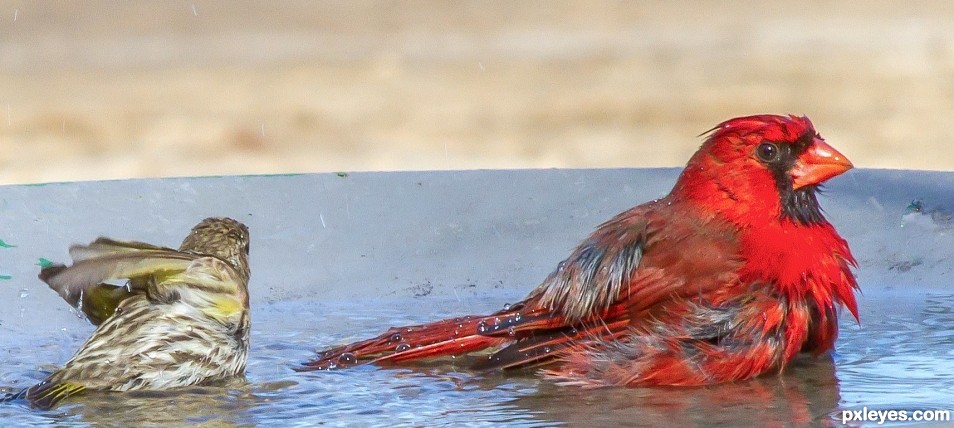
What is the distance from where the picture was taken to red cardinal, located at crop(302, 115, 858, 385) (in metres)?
4.31

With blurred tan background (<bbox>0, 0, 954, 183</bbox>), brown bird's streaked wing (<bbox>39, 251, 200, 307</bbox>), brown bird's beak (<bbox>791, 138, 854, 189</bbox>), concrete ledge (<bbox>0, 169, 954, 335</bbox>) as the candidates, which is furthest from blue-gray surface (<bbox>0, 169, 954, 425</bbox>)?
blurred tan background (<bbox>0, 0, 954, 183</bbox>)

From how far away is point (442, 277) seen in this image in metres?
5.39

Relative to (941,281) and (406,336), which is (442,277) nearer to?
(406,336)

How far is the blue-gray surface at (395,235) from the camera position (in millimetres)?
5082

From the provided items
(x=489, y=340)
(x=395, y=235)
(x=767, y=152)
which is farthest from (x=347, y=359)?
(x=767, y=152)

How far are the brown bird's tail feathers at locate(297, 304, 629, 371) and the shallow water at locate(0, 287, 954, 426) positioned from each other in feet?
0.16

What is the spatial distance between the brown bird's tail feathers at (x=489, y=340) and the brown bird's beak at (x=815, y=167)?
64 cm

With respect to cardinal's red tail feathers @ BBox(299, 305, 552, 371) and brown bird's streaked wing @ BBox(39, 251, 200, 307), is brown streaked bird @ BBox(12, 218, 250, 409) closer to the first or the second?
brown bird's streaked wing @ BBox(39, 251, 200, 307)

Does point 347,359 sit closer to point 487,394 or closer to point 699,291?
point 487,394

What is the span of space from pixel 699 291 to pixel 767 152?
1.50 ft

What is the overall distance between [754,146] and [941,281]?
1202 mm

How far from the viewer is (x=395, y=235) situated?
17.9ft

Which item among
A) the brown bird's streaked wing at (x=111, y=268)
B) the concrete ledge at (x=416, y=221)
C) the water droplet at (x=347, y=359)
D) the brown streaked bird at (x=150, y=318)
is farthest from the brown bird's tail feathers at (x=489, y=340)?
the concrete ledge at (x=416, y=221)

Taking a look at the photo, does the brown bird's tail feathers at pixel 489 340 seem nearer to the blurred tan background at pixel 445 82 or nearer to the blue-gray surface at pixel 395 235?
the blue-gray surface at pixel 395 235
